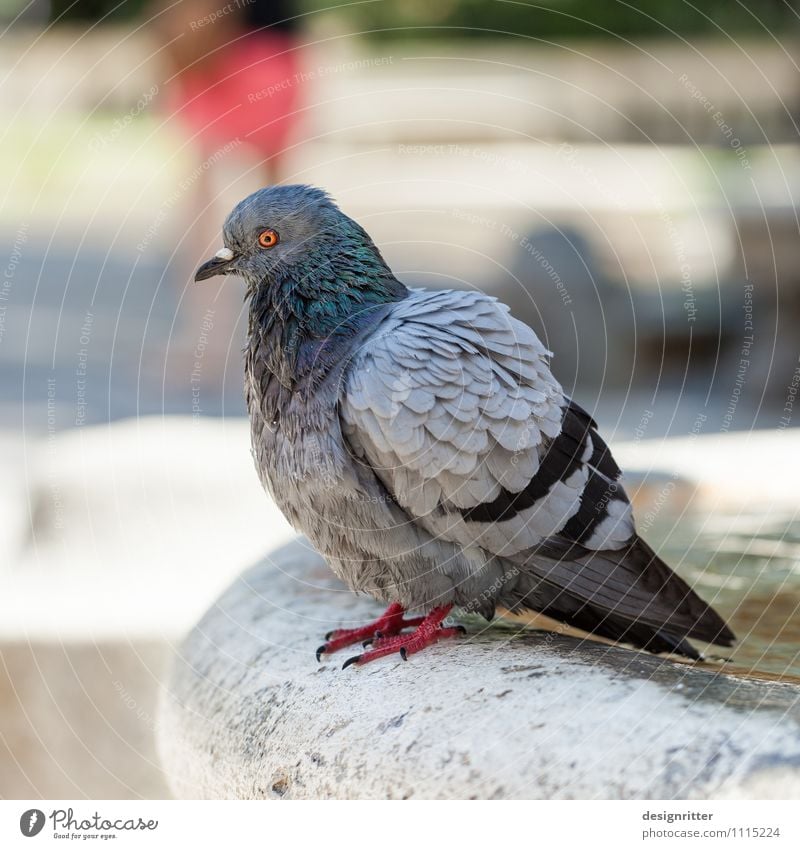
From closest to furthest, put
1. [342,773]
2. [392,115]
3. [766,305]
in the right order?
[342,773] → [766,305] → [392,115]

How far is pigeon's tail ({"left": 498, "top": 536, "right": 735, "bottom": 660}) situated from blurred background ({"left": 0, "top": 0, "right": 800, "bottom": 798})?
347 millimetres

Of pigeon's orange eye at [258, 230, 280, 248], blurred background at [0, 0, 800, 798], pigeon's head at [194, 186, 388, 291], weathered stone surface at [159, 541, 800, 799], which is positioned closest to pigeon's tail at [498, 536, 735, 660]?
weathered stone surface at [159, 541, 800, 799]

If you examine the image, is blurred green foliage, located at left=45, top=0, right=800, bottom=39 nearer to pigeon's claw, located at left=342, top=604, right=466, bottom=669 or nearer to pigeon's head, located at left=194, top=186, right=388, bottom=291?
pigeon's head, located at left=194, top=186, right=388, bottom=291

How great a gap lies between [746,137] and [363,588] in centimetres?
1382

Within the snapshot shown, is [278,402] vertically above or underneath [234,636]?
above

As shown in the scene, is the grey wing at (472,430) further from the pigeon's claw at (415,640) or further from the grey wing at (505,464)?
the pigeon's claw at (415,640)

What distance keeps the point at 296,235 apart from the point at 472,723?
1669mm

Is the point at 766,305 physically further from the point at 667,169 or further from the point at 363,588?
the point at 363,588

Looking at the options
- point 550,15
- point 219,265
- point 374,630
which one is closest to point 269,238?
point 219,265

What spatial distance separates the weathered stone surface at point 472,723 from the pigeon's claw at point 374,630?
6 cm

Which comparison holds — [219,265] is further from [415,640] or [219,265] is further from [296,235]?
[415,640]

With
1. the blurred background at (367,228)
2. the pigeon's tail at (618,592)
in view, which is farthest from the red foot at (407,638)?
the blurred background at (367,228)

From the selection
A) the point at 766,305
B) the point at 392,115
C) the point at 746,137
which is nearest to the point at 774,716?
the point at 766,305

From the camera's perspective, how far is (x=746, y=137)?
1534cm
